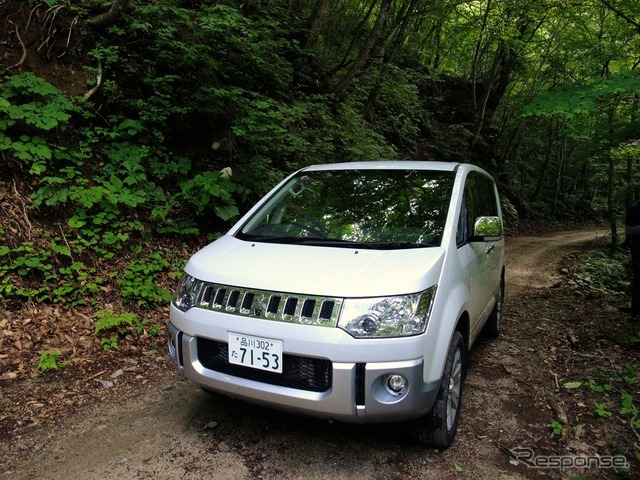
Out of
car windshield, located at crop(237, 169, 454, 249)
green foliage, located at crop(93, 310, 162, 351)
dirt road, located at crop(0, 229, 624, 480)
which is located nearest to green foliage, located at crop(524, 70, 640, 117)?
car windshield, located at crop(237, 169, 454, 249)

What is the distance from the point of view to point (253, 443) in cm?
278

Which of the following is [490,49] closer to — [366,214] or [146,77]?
[146,77]

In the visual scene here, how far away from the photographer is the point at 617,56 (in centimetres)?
1003

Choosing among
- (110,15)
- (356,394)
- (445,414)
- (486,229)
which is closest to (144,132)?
(110,15)

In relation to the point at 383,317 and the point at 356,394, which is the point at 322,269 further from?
the point at 356,394

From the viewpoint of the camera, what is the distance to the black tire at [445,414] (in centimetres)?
260

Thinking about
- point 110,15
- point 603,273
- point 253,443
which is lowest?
point 603,273

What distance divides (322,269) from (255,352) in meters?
0.61

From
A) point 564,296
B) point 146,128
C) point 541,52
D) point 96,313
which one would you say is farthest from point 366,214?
point 541,52

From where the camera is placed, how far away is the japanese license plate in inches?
93.4

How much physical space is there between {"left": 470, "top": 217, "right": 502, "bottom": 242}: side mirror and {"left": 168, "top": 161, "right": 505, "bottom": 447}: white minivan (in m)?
0.01

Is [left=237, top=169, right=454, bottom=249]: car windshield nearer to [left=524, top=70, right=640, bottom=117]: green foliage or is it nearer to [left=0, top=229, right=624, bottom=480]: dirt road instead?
[left=0, top=229, right=624, bottom=480]: dirt road

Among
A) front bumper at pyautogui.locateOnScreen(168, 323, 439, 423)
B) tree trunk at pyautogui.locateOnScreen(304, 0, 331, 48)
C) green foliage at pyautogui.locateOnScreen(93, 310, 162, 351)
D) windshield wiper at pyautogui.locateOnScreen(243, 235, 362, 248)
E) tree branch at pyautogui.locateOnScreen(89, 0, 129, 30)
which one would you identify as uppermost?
tree trunk at pyautogui.locateOnScreen(304, 0, 331, 48)

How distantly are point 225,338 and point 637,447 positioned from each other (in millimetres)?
2822
